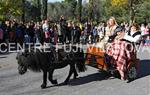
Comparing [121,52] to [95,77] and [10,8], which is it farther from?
[10,8]

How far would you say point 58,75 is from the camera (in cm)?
1068

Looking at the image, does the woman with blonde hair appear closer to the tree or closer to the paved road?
the paved road

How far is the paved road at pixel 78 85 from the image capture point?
8.56m

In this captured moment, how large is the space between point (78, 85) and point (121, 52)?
1611 millimetres

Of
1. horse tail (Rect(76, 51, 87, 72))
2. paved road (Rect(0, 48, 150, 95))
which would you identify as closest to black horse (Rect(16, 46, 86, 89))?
horse tail (Rect(76, 51, 87, 72))

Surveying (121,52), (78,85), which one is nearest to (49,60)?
(78,85)

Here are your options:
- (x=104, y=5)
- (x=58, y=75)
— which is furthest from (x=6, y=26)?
(x=104, y=5)

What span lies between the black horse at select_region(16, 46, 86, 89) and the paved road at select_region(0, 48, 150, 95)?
1.20 feet

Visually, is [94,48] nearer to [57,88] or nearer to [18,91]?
[57,88]

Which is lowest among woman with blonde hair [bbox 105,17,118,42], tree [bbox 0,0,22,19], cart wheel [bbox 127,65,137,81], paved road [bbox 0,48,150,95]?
paved road [bbox 0,48,150,95]

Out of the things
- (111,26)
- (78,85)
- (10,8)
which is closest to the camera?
(78,85)

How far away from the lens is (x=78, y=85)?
9.33m

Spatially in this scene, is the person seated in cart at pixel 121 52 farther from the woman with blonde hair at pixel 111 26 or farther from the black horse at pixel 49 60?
the black horse at pixel 49 60

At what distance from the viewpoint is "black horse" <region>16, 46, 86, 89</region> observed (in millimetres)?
8375
